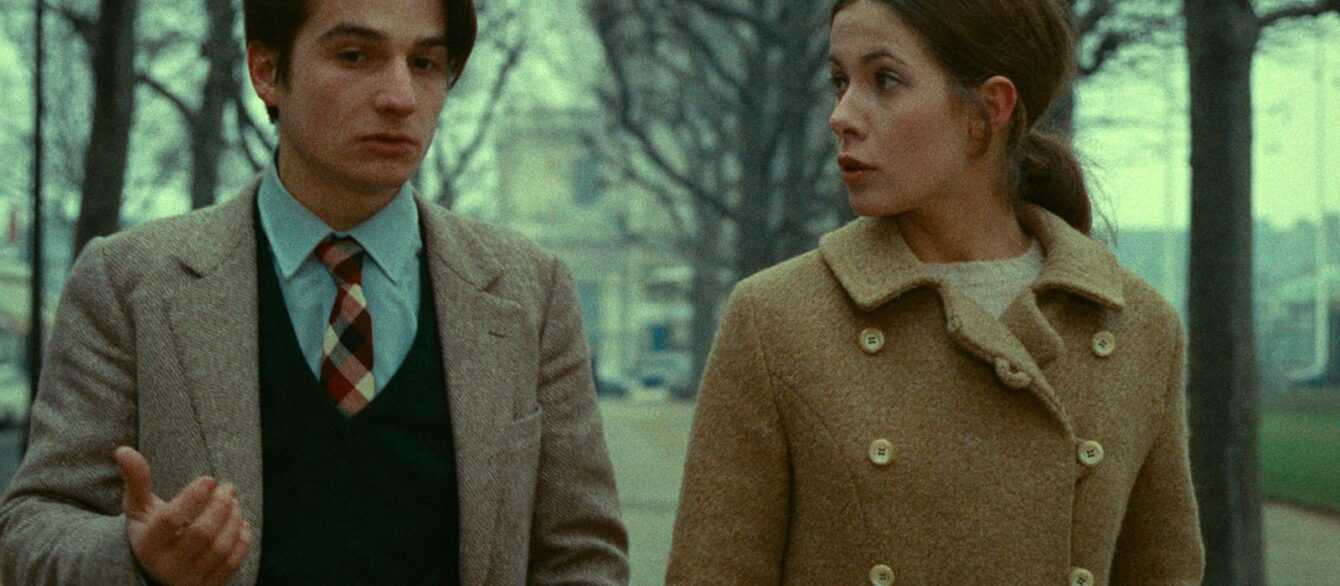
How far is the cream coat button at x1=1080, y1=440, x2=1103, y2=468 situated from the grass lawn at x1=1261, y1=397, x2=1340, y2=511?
16287mm

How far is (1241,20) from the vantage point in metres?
10.1

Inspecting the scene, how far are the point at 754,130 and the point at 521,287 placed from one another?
21180 mm

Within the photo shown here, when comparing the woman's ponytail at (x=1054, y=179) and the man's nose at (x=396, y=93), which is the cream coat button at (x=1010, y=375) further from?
the man's nose at (x=396, y=93)

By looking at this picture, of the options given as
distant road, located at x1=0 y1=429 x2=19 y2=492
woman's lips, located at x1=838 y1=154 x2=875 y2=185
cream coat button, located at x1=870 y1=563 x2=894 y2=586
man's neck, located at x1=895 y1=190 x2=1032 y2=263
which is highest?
woman's lips, located at x1=838 y1=154 x2=875 y2=185

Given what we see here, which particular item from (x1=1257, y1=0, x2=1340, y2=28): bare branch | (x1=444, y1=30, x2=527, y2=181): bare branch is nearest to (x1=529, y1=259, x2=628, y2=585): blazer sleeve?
(x1=1257, y1=0, x2=1340, y2=28): bare branch

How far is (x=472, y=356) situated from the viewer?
348cm

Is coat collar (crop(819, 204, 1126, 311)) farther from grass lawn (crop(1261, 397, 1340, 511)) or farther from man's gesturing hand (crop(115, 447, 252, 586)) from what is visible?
grass lawn (crop(1261, 397, 1340, 511))

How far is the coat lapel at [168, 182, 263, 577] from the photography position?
3.33 m

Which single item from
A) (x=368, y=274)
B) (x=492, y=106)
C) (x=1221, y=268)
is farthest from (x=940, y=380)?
(x=492, y=106)

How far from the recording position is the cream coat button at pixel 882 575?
11.5 ft

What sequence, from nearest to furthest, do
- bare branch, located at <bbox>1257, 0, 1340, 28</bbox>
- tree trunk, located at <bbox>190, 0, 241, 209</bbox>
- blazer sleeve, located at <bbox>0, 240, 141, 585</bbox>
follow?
blazer sleeve, located at <bbox>0, 240, 141, 585</bbox> < bare branch, located at <bbox>1257, 0, 1340, 28</bbox> < tree trunk, located at <bbox>190, 0, 241, 209</bbox>

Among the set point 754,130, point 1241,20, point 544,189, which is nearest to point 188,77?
point 754,130

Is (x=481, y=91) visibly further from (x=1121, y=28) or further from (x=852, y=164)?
(x=852, y=164)

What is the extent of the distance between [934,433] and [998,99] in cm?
53
